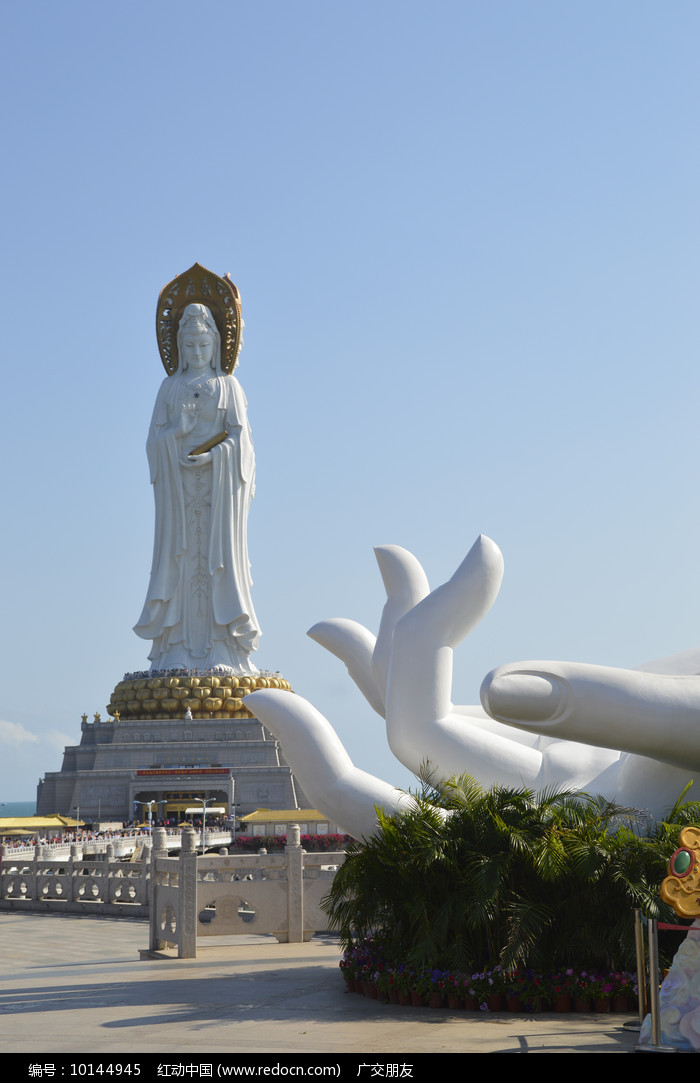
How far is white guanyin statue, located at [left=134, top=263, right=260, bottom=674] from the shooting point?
3491cm

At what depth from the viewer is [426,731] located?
9.91 meters

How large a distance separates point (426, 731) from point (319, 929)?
14.2ft

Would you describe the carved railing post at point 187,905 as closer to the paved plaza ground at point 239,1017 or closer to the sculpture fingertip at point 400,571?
the paved plaza ground at point 239,1017

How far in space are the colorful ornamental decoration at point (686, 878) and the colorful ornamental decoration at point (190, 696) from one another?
27.3 m

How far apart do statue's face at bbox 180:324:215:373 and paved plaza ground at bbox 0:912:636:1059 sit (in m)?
25.2

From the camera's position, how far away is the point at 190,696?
110ft

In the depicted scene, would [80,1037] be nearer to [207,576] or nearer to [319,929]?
[319,929]

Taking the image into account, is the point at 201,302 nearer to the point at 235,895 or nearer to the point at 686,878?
the point at 235,895

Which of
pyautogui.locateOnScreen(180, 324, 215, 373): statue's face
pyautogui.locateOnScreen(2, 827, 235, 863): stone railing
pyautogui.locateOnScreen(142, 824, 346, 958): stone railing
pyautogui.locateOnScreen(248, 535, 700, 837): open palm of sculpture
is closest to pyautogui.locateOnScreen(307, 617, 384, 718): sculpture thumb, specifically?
pyautogui.locateOnScreen(248, 535, 700, 837): open palm of sculpture

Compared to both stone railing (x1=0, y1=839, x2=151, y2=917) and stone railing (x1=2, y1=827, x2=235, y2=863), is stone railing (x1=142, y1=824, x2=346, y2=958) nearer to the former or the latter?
stone railing (x1=0, y1=839, x2=151, y2=917)

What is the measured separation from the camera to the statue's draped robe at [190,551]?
3488 centimetres

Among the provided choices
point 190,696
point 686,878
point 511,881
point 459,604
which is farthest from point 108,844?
point 686,878
